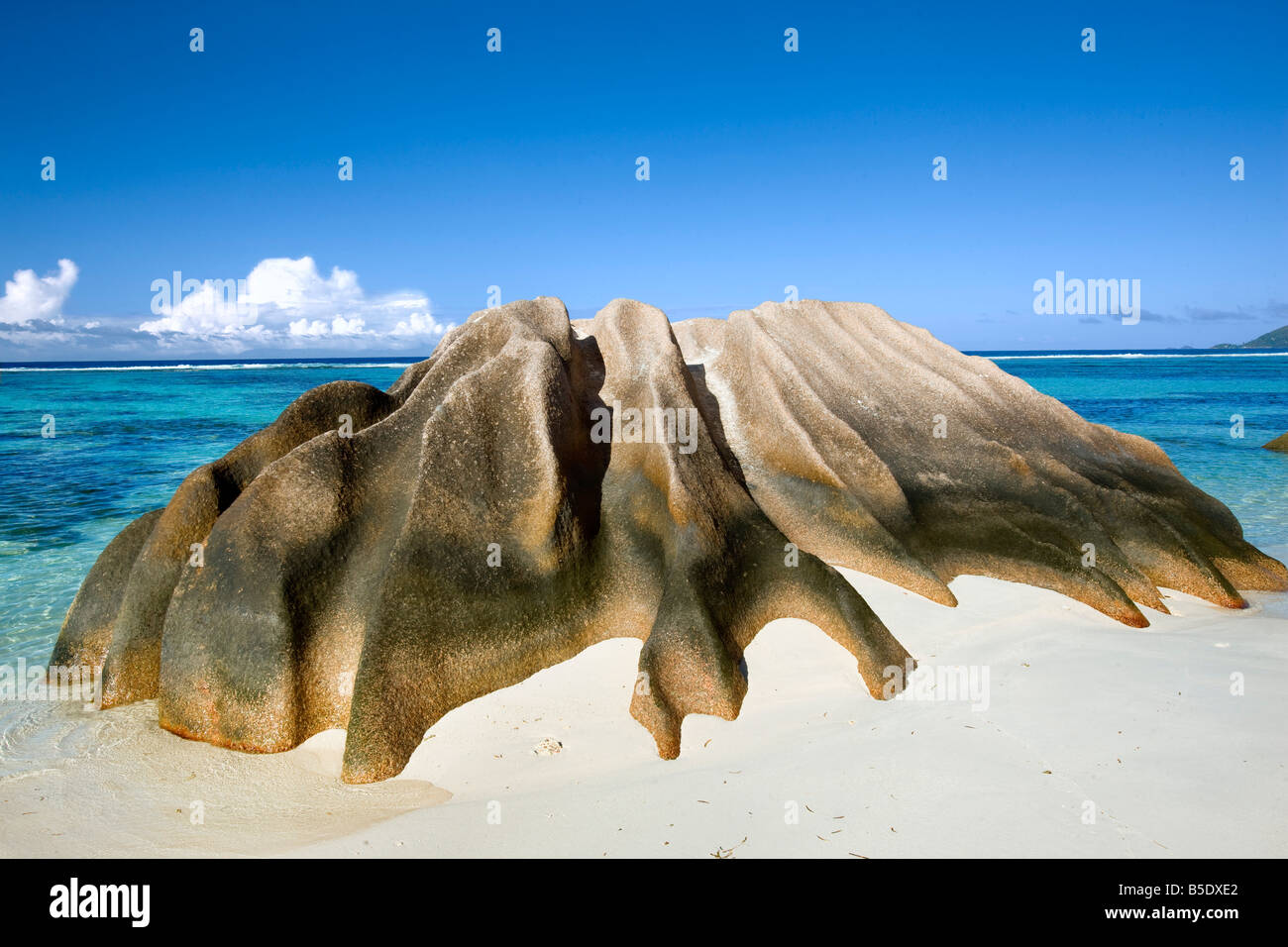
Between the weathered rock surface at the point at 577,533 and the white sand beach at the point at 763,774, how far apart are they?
22 centimetres

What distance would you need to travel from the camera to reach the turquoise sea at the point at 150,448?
342 inches

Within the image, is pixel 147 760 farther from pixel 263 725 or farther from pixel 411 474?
pixel 411 474

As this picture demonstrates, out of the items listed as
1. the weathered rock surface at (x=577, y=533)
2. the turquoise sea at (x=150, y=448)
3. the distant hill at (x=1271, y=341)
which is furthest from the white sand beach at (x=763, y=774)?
the distant hill at (x=1271, y=341)

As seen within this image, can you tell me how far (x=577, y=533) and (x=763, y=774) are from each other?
191 cm

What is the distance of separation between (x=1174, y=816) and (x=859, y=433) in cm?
371

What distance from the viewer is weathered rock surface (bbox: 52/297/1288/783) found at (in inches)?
171

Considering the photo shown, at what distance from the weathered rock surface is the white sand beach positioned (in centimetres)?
22

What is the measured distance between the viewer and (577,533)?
16.2 feet

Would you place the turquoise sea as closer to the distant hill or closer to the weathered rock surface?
the weathered rock surface

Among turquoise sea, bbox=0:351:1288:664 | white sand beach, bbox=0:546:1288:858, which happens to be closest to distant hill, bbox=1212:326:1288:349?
turquoise sea, bbox=0:351:1288:664

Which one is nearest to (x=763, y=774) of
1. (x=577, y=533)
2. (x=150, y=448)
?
(x=577, y=533)

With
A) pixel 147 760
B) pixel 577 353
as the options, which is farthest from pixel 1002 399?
pixel 147 760

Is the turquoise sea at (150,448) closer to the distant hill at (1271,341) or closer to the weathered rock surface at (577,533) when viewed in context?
the weathered rock surface at (577,533)
